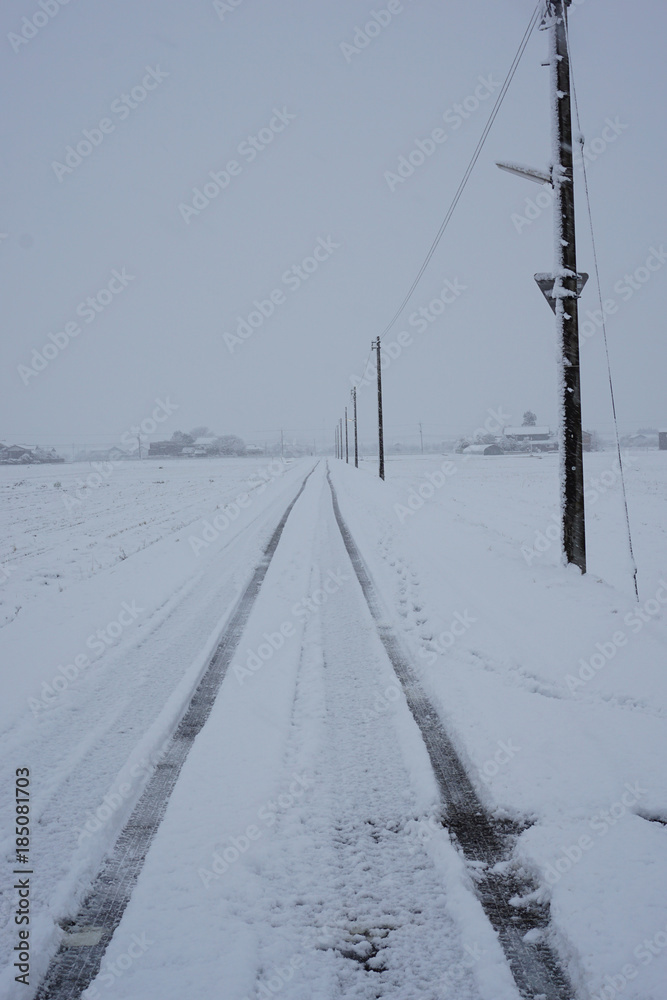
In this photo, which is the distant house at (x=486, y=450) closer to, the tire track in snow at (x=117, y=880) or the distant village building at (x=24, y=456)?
the distant village building at (x=24, y=456)

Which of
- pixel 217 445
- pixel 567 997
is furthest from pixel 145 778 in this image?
pixel 217 445

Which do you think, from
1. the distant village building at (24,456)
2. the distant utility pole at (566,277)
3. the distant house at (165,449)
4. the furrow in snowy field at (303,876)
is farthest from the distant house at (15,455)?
the furrow in snowy field at (303,876)

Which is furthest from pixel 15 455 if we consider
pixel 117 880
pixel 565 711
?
pixel 565 711

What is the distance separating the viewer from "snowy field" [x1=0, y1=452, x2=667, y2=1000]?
2002 millimetres

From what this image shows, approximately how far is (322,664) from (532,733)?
6.45 feet

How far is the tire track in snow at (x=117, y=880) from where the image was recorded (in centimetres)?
194

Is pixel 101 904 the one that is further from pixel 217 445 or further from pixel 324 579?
pixel 217 445

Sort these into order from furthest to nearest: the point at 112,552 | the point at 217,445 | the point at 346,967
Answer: the point at 217,445, the point at 112,552, the point at 346,967

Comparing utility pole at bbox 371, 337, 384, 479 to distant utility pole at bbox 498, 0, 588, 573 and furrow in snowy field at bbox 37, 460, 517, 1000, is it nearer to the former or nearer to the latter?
distant utility pole at bbox 498, 0, 588, 573

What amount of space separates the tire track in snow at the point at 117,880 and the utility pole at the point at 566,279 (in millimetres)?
5892

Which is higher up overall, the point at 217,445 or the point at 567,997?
the point at 217,445

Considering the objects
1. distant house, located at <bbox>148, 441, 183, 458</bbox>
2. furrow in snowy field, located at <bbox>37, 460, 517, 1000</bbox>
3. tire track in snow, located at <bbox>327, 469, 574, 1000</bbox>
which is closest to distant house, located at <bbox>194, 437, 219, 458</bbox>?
distant house, located at <bbox>148, 441, 183, 458</bbox>

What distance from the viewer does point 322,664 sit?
16.0ft

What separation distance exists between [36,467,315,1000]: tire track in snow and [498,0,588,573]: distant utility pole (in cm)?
591
